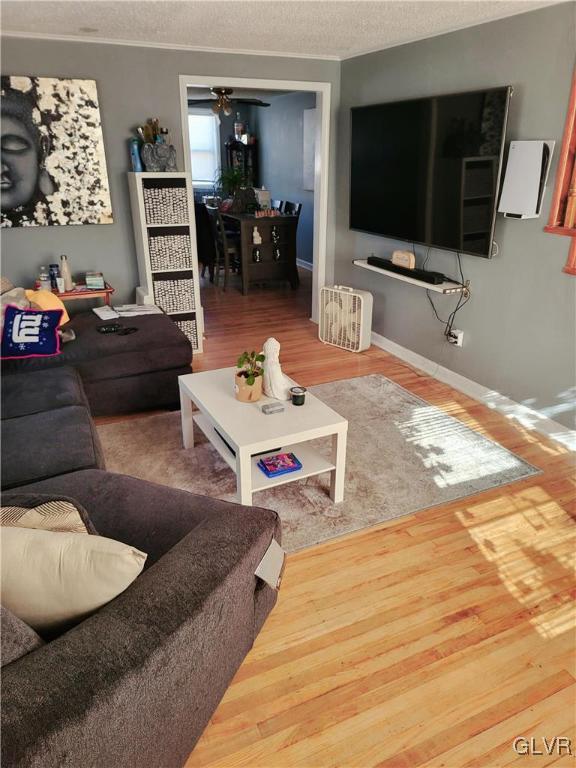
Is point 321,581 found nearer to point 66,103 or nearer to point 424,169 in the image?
point 424,169

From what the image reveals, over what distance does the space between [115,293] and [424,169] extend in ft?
8.60

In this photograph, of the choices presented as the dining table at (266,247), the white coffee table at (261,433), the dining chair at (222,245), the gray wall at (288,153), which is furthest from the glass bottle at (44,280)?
the gray wall at (288,153)

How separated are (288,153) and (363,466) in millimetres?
6328

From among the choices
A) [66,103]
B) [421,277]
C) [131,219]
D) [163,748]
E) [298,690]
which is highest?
[66,103]

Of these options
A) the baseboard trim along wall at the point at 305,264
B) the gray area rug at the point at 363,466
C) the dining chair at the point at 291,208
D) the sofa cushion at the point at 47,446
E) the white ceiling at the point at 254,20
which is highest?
the white ceiling at the point at 254,20

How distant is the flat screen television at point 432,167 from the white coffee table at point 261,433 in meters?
1.67

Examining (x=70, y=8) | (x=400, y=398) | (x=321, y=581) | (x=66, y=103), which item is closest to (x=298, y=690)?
(x=321, y=581)

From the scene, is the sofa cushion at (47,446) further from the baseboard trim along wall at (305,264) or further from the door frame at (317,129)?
the baseboard trim along wall at (305,264)

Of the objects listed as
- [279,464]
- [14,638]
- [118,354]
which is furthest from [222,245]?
[14,638]

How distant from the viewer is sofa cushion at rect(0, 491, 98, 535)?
1.32 m

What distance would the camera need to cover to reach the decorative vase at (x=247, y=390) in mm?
2645

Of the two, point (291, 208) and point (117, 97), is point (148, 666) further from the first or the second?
point (291, 208)

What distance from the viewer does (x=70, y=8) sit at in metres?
3.05

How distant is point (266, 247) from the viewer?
6562 millimetres
